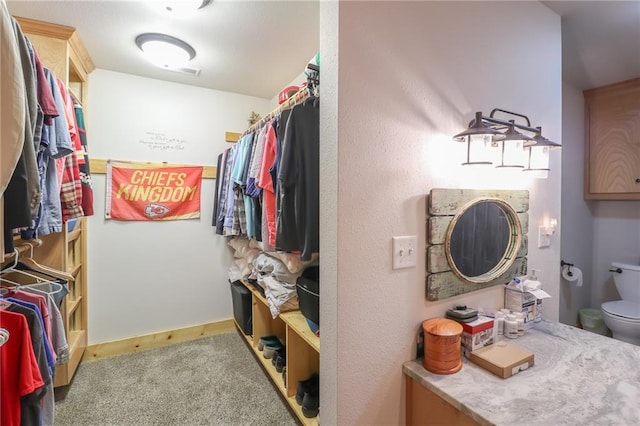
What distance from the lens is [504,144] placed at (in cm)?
127

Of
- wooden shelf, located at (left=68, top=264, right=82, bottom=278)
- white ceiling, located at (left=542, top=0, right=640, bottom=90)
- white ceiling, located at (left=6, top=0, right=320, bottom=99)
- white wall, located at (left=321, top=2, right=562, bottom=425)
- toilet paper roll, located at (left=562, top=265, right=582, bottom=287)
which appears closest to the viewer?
white wall, located at (left=321, top=2, right=562, bottom=425)

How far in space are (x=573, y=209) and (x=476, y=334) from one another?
2343mm

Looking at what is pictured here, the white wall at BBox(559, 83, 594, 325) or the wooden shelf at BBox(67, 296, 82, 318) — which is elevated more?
the white wall at BBox(559, 83, 594, 325)

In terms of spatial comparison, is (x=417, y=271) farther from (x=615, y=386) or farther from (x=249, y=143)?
(x=249, y=143)

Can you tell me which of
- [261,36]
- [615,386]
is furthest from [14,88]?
[615,386]

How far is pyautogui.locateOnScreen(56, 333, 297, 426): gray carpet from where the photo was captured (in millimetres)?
1733

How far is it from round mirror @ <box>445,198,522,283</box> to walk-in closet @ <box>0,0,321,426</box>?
0.62m

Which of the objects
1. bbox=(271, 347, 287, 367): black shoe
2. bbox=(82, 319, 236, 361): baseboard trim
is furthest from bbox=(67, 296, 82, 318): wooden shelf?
bbox=(271, 347, 287, 367): black shoe

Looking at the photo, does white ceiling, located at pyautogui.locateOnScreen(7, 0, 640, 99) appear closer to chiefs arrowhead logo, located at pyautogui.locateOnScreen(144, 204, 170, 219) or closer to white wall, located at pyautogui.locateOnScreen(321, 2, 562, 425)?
white wall, located at pyautogui.locateOnScreen(321, 2, 562, 425)

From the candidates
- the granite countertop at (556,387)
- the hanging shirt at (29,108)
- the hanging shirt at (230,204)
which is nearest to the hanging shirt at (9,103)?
the hanging shirt at (29,108)

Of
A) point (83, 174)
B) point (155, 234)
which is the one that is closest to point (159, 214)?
point (155, 234)

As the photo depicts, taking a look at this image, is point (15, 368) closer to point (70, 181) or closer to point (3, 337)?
point (3, 337)

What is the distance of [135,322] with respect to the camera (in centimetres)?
257

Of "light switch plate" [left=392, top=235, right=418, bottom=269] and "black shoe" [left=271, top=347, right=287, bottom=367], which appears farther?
"black shoe" [left=271, top=347, right=287, bottom=367]
